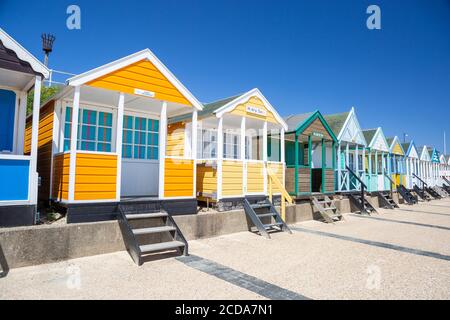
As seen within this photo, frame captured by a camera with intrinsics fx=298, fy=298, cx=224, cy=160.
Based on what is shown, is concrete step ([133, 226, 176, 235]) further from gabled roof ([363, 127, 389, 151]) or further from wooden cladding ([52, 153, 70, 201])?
gabled roof ([363, 127, 389, 151])

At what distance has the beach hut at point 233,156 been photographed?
8.77 m

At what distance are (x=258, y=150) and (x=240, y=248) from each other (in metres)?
6.80

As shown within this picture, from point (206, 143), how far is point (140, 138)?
9.33 ft

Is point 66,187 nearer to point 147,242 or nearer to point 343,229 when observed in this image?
point 147,242

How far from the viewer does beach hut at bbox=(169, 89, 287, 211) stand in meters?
8.77

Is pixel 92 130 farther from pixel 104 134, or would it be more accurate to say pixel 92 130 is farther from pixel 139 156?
pixel 139 156

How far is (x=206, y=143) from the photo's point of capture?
11.1 meters

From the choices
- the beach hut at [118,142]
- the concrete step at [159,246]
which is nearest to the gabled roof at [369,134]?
the beach hut at [118,142]

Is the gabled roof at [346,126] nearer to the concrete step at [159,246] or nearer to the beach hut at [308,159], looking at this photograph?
the beach hut at [308,159]

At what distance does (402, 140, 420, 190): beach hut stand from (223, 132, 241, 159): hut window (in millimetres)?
16314

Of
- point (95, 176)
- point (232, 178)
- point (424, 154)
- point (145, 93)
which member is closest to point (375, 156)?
point (232, 178)

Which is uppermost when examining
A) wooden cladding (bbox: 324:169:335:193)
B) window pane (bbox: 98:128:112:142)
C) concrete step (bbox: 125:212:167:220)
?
window pane (bbox: 98:128:112:142)

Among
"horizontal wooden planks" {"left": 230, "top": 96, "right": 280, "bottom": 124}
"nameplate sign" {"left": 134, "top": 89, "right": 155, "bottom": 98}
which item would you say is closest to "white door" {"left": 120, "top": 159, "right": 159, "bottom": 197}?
"nameplate sign" {"left": 134, "top": 89, "right": 155, "bottom": 98}
